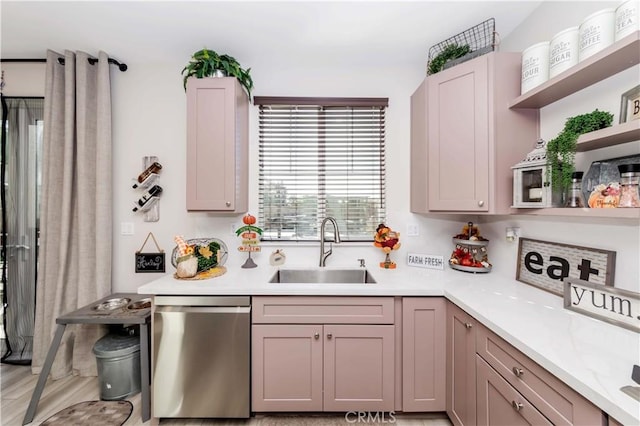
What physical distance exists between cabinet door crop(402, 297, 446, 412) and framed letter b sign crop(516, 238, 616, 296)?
58 centimetres

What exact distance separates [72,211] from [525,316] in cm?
316

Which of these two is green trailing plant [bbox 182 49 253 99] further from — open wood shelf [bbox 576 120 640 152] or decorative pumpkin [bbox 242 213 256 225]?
open wood shelf [bbox 576 120 640 152]

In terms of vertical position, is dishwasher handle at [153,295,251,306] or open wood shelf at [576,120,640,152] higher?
open wood shelf at [576,120,640,152]

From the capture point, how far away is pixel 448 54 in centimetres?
179

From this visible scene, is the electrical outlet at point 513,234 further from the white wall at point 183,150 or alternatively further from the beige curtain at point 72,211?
the beige curtain at point 72,211

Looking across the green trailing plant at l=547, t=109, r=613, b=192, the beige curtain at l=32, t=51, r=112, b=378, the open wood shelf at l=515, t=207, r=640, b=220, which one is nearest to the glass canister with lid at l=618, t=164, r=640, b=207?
the open wood shelf at l=515, t=207, r=640, b=220

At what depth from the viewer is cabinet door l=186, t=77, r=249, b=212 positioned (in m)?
1.88

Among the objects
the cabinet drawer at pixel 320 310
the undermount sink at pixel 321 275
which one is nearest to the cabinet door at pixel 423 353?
the cabinet drawer at pixel 320 310

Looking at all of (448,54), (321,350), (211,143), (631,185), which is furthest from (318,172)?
(631,185)

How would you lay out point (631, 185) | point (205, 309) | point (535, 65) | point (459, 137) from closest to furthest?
point (631, 185), point (535, 65), point (205, 309), point (459, 137)

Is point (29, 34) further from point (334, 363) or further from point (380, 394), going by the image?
point (380, 394)

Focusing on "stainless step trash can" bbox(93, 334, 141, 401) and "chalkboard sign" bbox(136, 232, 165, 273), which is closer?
"stainless step trash can" bbox(93, 334, 141, 401)

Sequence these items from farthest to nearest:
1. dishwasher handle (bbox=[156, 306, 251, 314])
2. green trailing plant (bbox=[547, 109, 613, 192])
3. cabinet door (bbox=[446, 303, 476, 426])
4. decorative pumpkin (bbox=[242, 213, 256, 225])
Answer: decorative pumpkin (bbox=[242, 213, 256, 225]) < dishwasher handle (bbox=[156, 306, 251, 314]) < cabinet door (bbox=[446, 303, 476, 426]) < green trailing plant (bbox=[547, 109, 613, 192])

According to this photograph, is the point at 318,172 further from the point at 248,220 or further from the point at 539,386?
the point at 539,386
